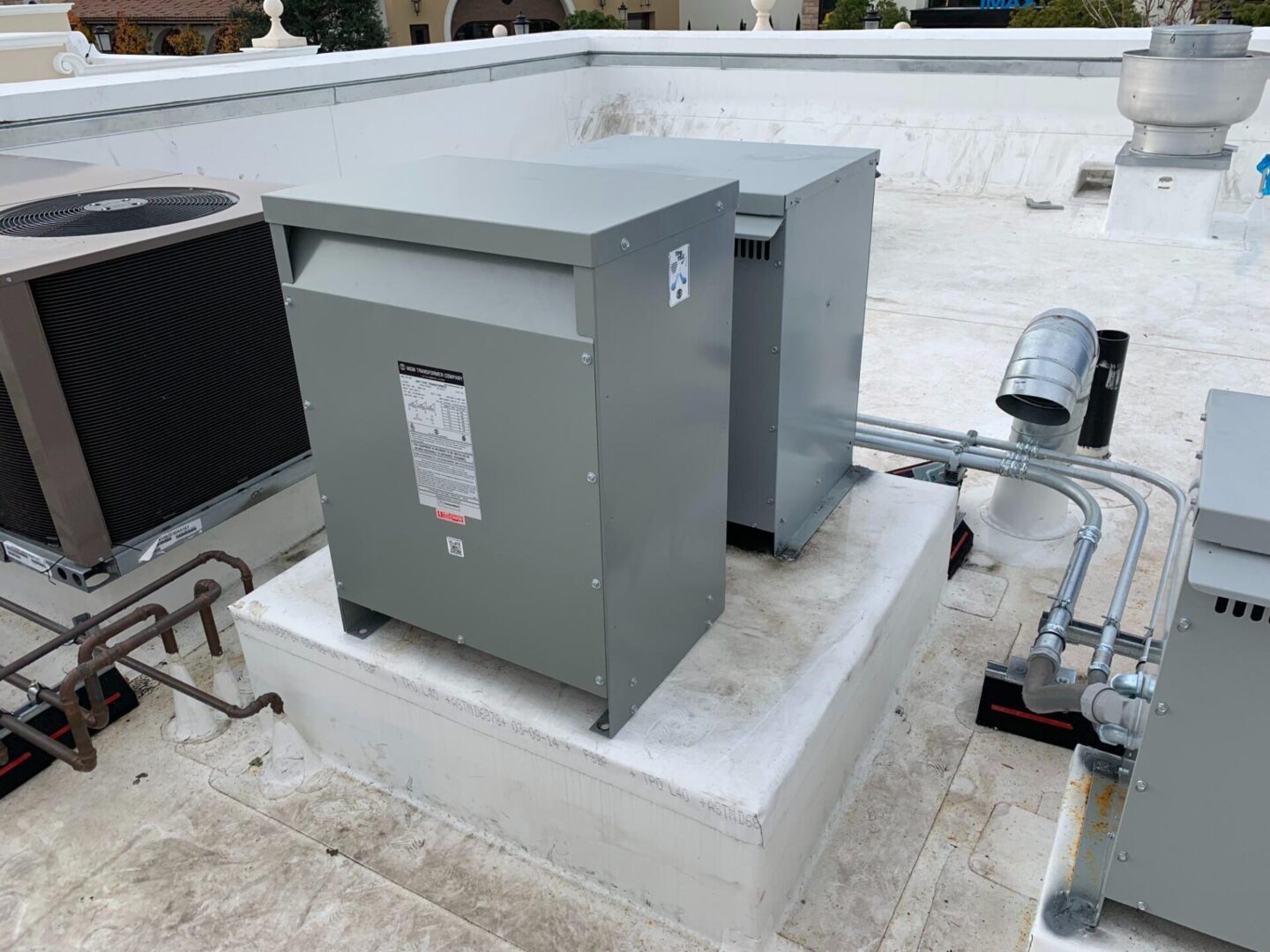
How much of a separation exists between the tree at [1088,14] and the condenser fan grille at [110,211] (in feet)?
44.6

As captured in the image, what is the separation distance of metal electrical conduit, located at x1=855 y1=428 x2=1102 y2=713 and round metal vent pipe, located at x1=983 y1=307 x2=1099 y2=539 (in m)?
0.13

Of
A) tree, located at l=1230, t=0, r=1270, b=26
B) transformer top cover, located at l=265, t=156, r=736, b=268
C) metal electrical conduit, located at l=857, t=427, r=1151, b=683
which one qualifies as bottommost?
metal electrical conduit, located at l=857, t=427, r=1151, b=683

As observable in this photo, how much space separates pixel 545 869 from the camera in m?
1.93

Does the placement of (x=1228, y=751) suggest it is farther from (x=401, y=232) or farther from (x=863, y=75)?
(x=863, y=75)

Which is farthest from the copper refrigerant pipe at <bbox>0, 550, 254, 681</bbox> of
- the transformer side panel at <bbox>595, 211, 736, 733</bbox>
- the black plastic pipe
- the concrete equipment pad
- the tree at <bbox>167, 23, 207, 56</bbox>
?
the tree at <bbox>167, 23, 207, 56</bbox>

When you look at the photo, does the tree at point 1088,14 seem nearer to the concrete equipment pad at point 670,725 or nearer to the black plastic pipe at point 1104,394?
the black plastic pipe at point 1104,394

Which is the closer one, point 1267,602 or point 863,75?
point 1267,602

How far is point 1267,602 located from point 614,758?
3.35 feet

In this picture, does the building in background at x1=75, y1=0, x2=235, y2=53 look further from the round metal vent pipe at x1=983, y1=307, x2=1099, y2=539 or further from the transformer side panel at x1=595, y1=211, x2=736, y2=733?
the transformer side panel at x1=595, y1=211, x2=736, y2=733

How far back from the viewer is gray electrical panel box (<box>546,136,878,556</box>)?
1932 mm

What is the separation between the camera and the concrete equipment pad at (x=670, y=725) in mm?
1666

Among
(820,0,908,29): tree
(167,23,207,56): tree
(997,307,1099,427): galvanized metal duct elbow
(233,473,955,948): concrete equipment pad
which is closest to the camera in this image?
(233,473,955,948): concrete equipment pad

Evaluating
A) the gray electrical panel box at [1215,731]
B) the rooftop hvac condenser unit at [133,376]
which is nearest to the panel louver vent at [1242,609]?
the gray electrical panel box at [1215,731]

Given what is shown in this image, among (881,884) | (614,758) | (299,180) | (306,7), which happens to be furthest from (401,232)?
(306,7)
